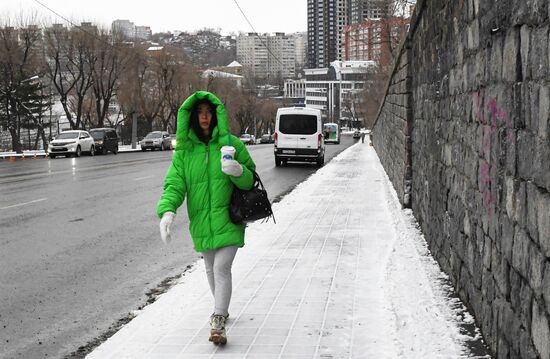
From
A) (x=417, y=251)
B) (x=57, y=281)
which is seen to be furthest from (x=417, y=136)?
(x=57, y=281)

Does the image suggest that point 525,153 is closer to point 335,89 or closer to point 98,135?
point 98,135

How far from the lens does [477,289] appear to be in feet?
16.7

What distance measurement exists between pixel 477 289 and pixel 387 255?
3006 millimetres

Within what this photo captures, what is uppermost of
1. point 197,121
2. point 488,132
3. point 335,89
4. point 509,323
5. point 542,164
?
point 335,89

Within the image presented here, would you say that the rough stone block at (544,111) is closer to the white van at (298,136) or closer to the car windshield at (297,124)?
the white van at (298,136)

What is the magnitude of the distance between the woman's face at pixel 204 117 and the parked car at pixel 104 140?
4113 centimetres

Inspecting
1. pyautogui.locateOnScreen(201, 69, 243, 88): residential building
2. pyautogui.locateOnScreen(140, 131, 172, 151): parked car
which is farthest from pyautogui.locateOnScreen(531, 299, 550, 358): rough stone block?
pyautogui.locateOnScreen(201, 69, 243, 88): residential building

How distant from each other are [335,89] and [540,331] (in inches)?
6963

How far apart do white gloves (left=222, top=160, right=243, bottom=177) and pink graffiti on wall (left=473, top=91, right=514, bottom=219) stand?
1687mm

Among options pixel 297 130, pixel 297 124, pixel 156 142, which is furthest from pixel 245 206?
pixel 156 142

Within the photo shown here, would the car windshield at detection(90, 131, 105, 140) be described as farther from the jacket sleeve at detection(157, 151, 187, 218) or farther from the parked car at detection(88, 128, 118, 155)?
the jacket sleeve at detection(157, 151, 187, 218)

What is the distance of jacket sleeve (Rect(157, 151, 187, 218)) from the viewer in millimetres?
5051

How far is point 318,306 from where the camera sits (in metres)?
5.94

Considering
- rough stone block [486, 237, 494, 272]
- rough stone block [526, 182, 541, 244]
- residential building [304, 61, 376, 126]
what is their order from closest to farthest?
1. rough stone block [526, 182, 541, 244]
2. rough stone block [486, 237, 494, 272]
3. residential building [304, 61, 376, 126]
